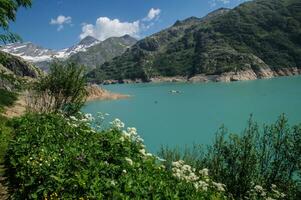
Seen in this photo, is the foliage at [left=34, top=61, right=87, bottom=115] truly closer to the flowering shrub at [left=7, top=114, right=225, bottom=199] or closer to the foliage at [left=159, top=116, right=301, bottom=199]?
the foliage at [left=159, top=116, right=301, bottom=199]

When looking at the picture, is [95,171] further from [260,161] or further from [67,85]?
[67,85]

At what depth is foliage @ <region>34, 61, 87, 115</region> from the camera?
1264 inches

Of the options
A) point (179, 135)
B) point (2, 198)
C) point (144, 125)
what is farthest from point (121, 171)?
point (144, 125)

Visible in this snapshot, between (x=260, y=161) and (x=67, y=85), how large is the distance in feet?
57.3

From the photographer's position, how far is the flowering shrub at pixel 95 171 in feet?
33.2

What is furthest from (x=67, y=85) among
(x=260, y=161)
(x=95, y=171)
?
(x=95, y=171)

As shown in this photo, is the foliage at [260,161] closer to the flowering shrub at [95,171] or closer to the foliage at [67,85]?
the flowering shrub at [95,171]

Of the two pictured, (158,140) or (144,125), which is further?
(144,125)

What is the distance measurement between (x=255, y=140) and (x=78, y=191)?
12539 mm

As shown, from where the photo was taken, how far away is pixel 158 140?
61.0 m

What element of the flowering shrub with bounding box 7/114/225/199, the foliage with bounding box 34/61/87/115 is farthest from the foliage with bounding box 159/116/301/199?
the foliage with bounding box 34/61/87/115

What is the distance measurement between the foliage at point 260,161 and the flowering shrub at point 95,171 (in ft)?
20.2

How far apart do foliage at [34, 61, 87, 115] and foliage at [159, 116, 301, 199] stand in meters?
13.3

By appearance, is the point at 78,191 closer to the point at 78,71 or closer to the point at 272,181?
the point at 272,181
